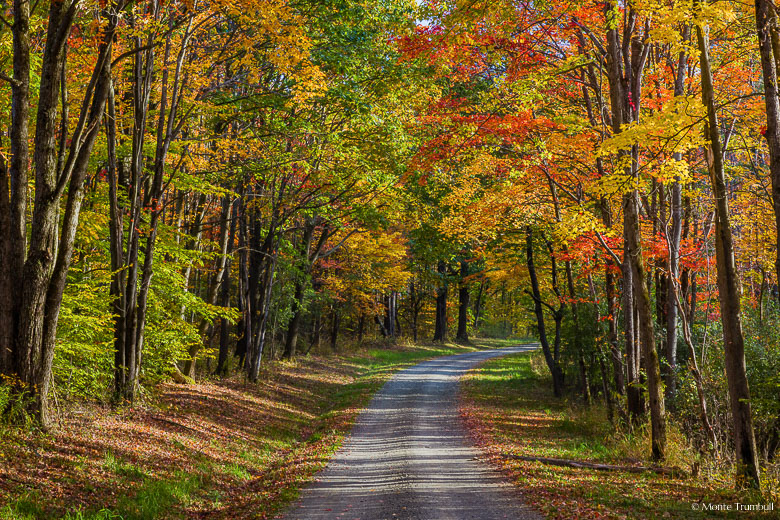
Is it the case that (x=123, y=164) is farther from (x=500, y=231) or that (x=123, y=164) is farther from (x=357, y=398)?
(x=500, y=231)

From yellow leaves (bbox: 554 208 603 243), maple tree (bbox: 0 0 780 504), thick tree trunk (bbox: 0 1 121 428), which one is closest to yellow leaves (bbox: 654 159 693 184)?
maple tree (bbox: 0 0 780 504)

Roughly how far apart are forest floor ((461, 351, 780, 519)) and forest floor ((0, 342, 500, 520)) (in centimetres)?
360

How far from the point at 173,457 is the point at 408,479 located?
13.1 ft

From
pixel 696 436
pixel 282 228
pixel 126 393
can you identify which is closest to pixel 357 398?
pixel 282 228

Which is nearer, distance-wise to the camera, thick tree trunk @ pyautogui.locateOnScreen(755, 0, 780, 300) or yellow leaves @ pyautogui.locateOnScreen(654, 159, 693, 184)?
thick tree trunk @ pyautogui.locateOnScreen(755, 0, 780, 300)

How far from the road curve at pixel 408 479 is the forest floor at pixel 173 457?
1.57ft

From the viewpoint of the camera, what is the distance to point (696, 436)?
12680 millimetres

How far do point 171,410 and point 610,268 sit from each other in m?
11.5

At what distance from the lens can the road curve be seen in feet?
23.7

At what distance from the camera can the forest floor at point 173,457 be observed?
6.69 meters

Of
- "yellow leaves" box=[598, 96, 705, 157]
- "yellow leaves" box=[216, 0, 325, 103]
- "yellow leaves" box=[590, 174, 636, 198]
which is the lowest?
"yellow leaves" box=[590, 174, 636, 198]

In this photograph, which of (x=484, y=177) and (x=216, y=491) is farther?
(x=484, y=177)

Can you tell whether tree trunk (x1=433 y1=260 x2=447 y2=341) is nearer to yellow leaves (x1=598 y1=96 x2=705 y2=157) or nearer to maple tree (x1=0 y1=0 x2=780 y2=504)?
maple tree (x1=0 y1=0 x2=780 y2=504)

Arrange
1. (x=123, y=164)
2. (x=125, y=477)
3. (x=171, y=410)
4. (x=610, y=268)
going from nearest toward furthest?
1. (x=125, y=477)
2. (x=171, y=410)
3. (x=123, y=164)
4. (x=610, y=268)
